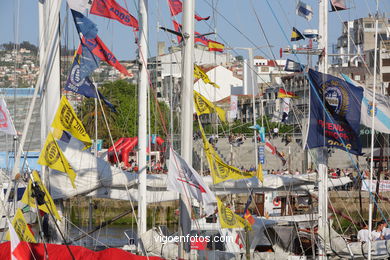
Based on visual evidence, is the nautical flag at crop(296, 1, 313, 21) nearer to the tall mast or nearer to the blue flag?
the tall mast

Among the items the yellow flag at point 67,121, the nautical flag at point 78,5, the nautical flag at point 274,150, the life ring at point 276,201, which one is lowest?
the life ring at point 276,201

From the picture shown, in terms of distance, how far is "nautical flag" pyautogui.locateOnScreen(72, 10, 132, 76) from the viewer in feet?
57.8

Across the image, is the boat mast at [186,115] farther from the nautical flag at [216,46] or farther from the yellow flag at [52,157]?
the nautical flag at [216,46]

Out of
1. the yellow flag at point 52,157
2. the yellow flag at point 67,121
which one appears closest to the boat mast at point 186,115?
the yellow flag at point 67,121

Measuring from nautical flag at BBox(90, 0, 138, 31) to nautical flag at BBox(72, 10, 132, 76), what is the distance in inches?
20.9

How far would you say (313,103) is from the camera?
18.3 metres

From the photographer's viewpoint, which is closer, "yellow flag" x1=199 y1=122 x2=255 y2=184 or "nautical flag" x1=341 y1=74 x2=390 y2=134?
"yellow flag" x1=199 y1=122 x2=255 y2=184

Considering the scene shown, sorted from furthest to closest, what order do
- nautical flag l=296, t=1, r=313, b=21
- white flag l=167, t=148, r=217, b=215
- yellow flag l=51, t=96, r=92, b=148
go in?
nautical flag l=296, t=1, r=313, b=21 → yellow flag l=51, t=96, r=92, b=148 → white flag l=167, t=148, r=217, b=215

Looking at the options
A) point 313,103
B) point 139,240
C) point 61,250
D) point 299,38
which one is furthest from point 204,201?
point 299,38

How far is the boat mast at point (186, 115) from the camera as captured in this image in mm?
13523

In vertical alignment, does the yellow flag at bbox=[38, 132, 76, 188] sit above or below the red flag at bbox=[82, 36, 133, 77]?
below

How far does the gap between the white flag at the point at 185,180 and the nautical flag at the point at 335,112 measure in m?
5.48

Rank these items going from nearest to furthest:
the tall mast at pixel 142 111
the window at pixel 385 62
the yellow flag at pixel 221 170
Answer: the yellow flag at pixel 221 170 → the tall mast at pixel 142 111 → the window at pixel 385 62

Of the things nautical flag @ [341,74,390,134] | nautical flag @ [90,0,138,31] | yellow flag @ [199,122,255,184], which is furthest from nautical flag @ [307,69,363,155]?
nautical flag @ [90,0,138,31]
